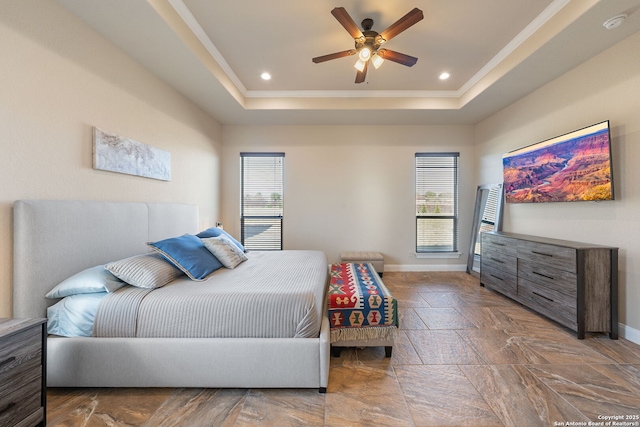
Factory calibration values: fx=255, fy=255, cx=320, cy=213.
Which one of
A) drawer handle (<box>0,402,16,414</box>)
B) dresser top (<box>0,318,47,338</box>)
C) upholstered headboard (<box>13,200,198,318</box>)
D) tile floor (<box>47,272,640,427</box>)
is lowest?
tile floor (<box>47,272,640,427</box>)

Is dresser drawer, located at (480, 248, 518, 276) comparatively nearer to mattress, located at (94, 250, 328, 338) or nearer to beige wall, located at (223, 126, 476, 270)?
beige wall, located at (223, 126, 476, 270)

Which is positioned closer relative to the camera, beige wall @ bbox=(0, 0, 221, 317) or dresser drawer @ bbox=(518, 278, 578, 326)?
beige wall @ bbox=(0, 0, 221, 317)

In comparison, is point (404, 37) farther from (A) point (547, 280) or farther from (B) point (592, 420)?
(B) point (592, 420)

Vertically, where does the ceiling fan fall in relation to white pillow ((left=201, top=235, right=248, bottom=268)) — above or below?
above

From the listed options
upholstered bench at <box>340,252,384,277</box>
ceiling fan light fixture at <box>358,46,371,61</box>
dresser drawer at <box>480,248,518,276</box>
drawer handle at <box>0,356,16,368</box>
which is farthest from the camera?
upholstered bench at <box>340,252,384,277</box>

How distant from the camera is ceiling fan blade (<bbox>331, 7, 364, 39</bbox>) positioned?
78.2 inches

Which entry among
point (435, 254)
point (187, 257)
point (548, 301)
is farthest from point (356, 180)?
point (187, 257)

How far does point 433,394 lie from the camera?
1668 mm

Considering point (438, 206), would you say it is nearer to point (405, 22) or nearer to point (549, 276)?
point (549, 276)

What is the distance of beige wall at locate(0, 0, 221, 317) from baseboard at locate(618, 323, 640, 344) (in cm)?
484

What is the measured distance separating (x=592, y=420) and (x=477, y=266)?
3251 millimetres

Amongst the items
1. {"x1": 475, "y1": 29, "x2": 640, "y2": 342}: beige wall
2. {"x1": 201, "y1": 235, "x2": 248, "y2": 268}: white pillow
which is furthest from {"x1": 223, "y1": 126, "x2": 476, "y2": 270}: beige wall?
{"x1": 201, "y1": 235, "x2": 248, "y2": 268}: white pillow

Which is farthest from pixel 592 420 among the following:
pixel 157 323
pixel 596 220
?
pixel 157 323

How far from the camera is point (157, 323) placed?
1.67 m
